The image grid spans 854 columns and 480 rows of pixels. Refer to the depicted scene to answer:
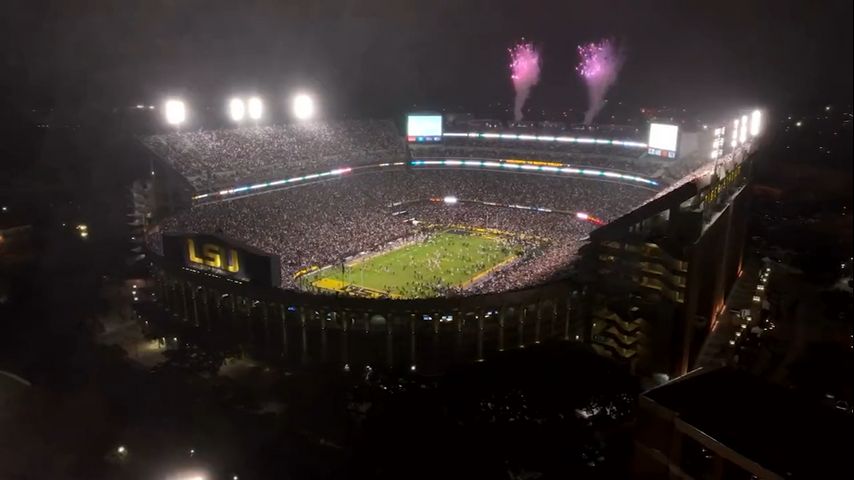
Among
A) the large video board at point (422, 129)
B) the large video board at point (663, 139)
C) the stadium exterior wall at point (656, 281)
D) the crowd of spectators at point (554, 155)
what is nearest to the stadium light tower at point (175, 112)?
the large video board at point (422, 129)

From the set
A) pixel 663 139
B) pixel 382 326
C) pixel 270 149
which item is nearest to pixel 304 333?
pixel 382 326

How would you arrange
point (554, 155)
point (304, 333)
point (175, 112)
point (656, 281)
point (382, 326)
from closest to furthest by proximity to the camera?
point (656, 281) < point (382, 326) < point (304, 333) < point (175, 112) < point (554, 155)

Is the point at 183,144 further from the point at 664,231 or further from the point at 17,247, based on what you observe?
the point at 664,231

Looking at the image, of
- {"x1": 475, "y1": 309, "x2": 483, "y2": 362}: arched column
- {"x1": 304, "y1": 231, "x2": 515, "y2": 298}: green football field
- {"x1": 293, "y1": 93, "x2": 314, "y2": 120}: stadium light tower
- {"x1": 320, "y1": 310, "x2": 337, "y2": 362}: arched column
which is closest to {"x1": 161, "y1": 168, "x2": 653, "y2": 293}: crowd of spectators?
{"x1": 304, "y1": 231, "x2": 515, "y2": 298}: green football field

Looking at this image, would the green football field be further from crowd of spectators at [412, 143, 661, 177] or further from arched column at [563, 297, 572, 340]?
crowd of spectators at [412, 143, 661, 177]

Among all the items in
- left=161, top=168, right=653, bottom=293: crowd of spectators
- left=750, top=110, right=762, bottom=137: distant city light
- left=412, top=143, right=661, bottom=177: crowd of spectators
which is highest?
left=750, top=110, right=762, bottom=137: distant city light

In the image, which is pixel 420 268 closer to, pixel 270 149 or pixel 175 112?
pixel 270 149

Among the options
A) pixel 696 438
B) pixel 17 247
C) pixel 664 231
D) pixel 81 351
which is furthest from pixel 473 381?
pixel 17 247
